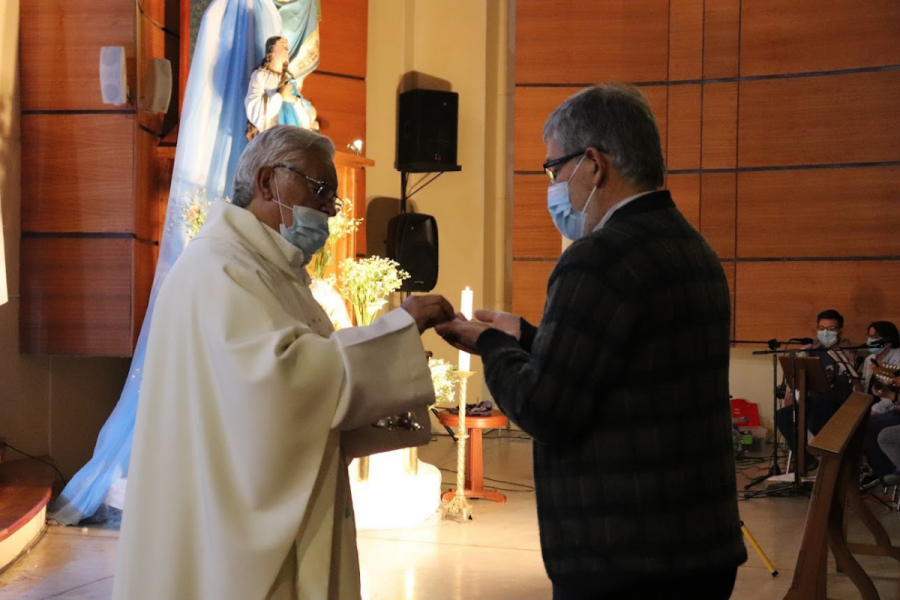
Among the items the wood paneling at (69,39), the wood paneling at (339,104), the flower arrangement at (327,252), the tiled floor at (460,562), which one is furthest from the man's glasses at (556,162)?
the wood paneling at (339,104)

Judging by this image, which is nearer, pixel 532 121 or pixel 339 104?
pixel 339 104

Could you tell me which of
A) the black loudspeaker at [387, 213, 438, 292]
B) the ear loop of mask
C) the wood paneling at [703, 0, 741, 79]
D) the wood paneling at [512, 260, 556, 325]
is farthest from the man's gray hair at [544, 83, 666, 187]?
the wood paneling at [703, 0, 741, 79]

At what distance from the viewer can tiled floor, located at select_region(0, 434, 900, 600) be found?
4.33 metres

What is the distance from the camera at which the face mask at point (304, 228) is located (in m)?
2.09

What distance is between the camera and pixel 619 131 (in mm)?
1708

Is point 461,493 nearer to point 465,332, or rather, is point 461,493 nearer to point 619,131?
point 465,332

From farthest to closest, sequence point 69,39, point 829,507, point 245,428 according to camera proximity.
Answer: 1. point 69,39
2. point 829,507
3. point 245,428

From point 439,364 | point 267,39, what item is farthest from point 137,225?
point 439,364

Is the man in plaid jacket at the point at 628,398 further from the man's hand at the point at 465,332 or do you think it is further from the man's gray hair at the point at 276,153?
the man's gray hair at the point at 276,153

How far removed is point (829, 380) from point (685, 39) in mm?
3782

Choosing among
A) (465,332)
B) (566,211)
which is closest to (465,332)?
(465,332)

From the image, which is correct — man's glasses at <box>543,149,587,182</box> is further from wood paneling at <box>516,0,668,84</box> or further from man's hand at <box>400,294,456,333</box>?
wood paneling at <box>516,0,668,84</box>

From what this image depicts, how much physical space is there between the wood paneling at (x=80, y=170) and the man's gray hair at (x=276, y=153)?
438cm

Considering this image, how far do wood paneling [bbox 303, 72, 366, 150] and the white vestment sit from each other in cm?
668
